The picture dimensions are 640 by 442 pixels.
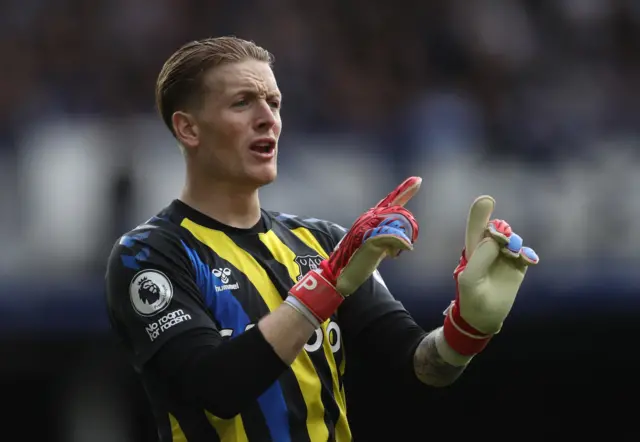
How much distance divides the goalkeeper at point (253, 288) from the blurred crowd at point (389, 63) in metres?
3.60

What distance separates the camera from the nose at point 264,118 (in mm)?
3566

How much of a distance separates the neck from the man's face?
3 centimetres

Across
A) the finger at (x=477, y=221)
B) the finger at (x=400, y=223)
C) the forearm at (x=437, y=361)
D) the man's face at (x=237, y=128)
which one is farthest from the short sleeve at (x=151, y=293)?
the finger at (x=477, y=221)

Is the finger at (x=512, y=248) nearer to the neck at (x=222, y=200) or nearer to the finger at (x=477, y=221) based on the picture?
the finger at (x=477, y=221)

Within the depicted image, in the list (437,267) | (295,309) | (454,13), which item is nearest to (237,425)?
(295,309)

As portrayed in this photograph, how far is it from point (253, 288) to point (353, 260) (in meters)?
0.40

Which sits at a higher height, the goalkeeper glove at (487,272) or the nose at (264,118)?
the nose at (264,118)

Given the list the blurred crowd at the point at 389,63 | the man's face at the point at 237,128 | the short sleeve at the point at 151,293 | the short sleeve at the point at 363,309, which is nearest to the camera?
the short sleeve at the point at 151,293

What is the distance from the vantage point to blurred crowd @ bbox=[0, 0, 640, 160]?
7.41 metres

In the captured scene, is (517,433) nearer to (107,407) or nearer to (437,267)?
(437,267)

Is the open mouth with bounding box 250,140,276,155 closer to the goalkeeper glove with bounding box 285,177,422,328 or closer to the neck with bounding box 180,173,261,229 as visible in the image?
the neck with bounding box 180,173,261,229

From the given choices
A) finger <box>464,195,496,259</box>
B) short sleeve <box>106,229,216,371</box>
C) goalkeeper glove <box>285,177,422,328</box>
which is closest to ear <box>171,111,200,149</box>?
short sleeve <box>106,229,216,371</box>

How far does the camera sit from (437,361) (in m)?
3.49

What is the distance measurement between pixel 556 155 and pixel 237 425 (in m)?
4.47
